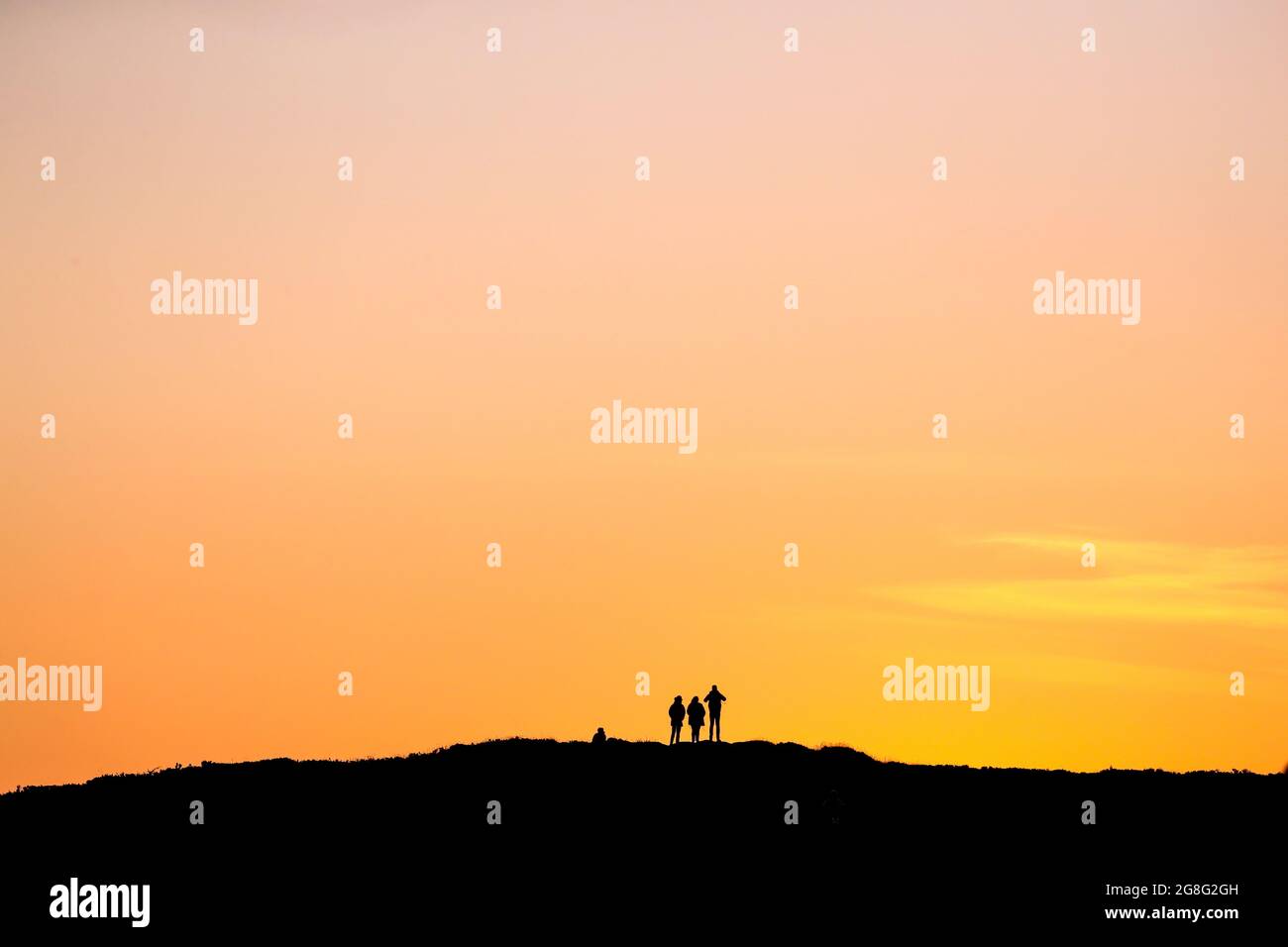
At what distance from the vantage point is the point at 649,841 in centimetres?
5088

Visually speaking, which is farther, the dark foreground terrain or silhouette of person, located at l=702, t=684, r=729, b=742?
silhouette of person, located at l=702, t=684, r=729, b=742

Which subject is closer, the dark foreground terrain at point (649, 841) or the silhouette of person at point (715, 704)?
the dark foreground terrain at point (649, 841)

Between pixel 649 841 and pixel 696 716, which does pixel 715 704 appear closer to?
pixel 696 716

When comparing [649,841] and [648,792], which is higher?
[648,792]

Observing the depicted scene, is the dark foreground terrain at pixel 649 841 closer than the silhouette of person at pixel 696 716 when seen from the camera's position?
Yes

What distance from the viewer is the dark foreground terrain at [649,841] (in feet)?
154

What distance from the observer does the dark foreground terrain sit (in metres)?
47.0

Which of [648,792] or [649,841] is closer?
[649,841]

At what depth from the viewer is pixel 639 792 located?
54.7 metres
